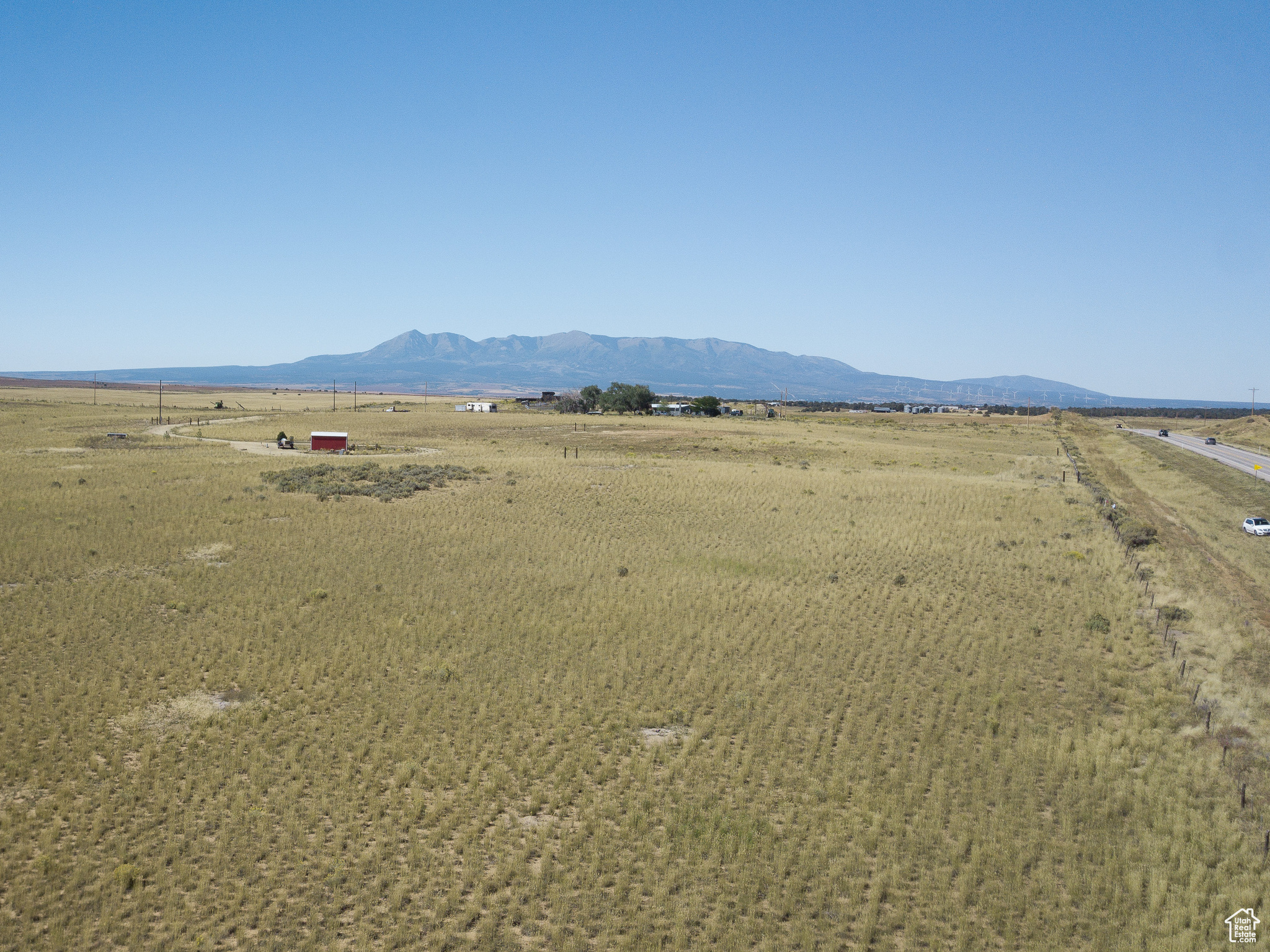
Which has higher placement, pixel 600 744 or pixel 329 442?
pixel 329 442

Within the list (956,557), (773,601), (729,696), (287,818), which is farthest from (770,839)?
(956,557)

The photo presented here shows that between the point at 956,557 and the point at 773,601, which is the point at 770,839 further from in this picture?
the point at 956,557

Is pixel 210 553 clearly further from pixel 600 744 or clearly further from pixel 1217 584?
pixel 1217 584

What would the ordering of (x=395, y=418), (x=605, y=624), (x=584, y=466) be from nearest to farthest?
(x=605, y=624) < (x=584, y=466) < (x=395, y=418)

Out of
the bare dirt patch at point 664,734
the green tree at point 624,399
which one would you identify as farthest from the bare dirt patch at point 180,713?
the green tree at point 624,399

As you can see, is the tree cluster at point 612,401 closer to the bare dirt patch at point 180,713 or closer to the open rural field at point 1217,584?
the open rural field at point 1217,584

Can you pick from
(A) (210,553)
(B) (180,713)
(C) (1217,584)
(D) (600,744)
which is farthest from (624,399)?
(D) (600,744)
